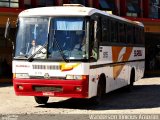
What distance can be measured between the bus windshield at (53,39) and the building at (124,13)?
1122cm

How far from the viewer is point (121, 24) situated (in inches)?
779

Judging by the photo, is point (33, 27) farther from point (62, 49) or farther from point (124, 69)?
point (124, 69)

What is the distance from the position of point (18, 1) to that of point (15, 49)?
18.3 m

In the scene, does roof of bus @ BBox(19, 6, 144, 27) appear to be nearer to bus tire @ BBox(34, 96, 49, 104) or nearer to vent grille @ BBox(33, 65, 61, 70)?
vent grille @ BBox(33, 65, 61, 70)

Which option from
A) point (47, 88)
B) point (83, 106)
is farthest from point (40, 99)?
point (47, 88)

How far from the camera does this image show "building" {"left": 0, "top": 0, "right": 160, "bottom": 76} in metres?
31.1

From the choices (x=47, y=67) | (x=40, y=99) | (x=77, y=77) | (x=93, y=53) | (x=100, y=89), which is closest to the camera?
(x=77, y=77)

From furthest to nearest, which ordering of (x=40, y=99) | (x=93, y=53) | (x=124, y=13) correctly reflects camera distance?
(x=124, y=13), (x=40, y=99), (x=93, y=53)

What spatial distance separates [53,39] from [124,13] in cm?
2827

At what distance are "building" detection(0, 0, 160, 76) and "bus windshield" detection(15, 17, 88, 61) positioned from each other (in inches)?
442

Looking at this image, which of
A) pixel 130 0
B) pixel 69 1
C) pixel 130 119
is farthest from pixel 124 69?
pixel 130 0

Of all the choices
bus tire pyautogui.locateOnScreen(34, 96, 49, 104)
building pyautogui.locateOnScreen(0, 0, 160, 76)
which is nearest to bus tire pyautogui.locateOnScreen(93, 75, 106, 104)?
bus tire pyautogui.locateOnScreen(34, 96, 49, 104)

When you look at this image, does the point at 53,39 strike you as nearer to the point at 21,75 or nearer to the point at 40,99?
the point at 21,75

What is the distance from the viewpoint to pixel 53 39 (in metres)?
15.0
